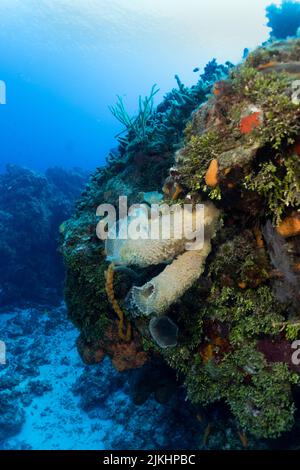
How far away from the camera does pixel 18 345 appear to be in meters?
11.7

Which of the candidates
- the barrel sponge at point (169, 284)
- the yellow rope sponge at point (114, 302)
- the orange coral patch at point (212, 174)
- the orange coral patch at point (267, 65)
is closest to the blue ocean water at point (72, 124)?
the orange coral patch at point (267, 65)

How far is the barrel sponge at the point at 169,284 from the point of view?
322 centimetres

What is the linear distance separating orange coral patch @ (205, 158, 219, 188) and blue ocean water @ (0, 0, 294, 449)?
5.33 ft

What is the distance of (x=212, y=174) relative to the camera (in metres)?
2.85

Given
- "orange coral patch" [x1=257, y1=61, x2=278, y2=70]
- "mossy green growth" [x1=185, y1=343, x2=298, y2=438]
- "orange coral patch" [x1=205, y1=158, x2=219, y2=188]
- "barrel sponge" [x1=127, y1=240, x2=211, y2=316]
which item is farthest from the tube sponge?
"orange coral patch" [x1=257, y1=61, x2=278, y2=70]

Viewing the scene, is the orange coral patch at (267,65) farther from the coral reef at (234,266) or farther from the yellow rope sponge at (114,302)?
the yellow rope sponge at (114,302)

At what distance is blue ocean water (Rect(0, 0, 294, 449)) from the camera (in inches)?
347

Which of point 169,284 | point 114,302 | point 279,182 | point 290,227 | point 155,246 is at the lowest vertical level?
point 114,302

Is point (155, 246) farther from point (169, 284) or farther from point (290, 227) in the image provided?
point (290, 227)

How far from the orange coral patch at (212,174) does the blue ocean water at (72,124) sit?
1625 mm

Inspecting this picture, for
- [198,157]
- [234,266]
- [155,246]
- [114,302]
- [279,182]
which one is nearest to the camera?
[279,182]

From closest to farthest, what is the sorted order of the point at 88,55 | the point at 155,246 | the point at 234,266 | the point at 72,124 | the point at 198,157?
1. the point at 198,157
2. the point at 155,246
3. the point at 234,266
4. the point at 88,55
5. the point at 72,124

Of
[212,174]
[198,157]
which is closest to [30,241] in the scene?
[198,157]

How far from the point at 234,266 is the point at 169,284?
771mm
